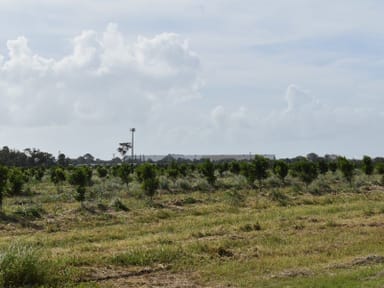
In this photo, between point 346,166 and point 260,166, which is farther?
point 346,166

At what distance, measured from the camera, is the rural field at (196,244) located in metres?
11.1

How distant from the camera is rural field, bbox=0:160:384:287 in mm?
11141

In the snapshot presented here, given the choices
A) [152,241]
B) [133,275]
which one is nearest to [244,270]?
[133,275]

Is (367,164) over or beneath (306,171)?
over

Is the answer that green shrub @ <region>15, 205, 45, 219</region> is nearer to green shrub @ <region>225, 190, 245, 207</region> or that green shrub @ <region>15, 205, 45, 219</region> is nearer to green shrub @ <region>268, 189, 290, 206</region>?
green shrub @ <region>225, 190, 245, 207</region>

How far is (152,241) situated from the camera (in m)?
16.5

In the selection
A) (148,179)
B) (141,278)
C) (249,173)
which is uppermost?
(249,173)

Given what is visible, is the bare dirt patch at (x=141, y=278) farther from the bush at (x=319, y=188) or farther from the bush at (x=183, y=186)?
the bush at (x=183, y=186)

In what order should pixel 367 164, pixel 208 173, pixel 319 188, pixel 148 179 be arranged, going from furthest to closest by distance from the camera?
pixel 367 164 → pixel 208 173 → pixel 319 188 → pixel 148 179

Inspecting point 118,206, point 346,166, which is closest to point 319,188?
point 346,166

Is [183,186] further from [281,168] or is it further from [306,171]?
[306,171]

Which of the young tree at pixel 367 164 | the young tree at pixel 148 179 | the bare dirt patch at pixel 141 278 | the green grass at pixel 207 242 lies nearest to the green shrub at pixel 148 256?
the green grass at pixel 207 242

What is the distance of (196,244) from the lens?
1492 cm

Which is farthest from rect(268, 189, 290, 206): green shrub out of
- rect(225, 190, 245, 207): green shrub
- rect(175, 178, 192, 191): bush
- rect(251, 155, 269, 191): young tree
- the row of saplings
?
rect(175, 178, 192, 191): bush
